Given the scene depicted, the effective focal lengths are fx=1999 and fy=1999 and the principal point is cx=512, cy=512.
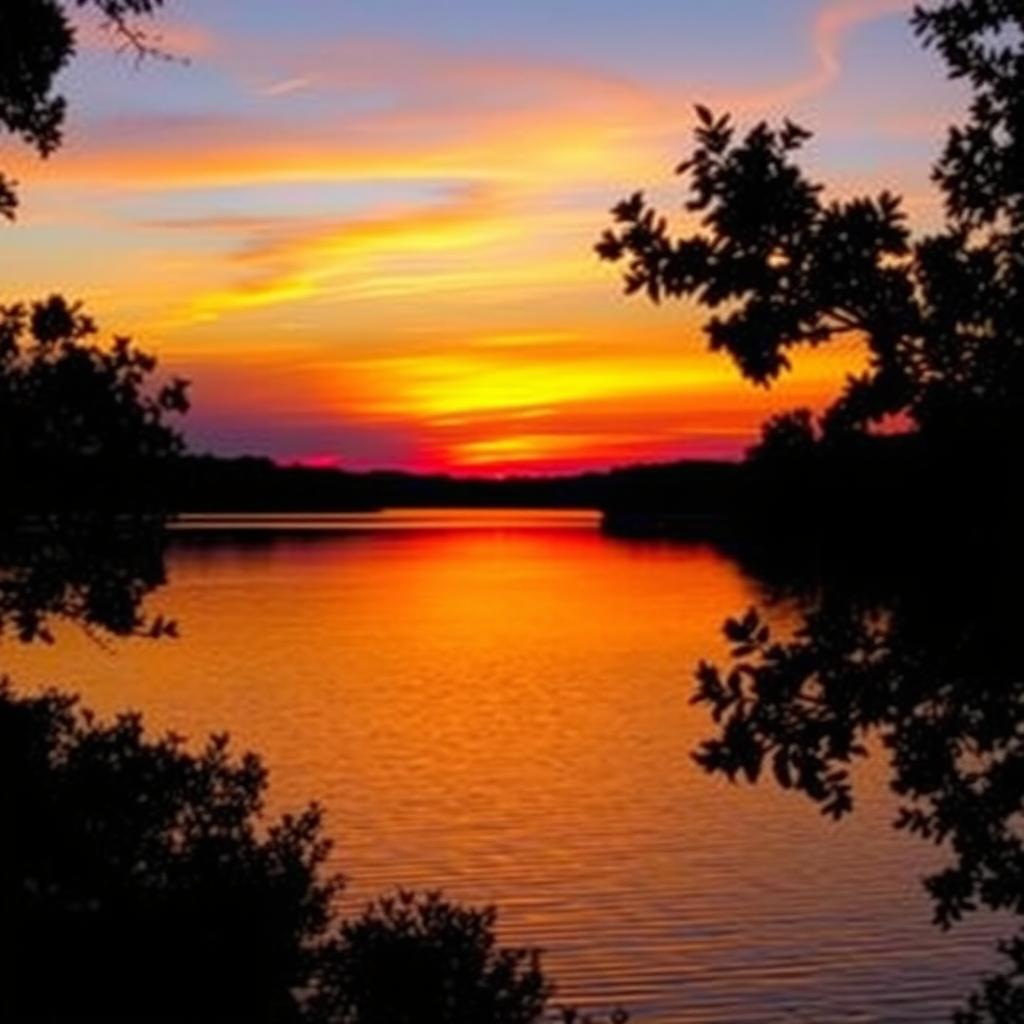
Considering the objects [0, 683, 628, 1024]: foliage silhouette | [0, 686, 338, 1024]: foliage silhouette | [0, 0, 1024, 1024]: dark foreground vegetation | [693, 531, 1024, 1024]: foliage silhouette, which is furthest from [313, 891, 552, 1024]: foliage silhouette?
[693, 531, 1024, 1024]: foliage silhouette

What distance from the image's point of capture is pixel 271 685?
13025 cm

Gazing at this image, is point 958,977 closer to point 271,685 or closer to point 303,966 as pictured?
point 303,966

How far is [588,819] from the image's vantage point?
83.1 metres

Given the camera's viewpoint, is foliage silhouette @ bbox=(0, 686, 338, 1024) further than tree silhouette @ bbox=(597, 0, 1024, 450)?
Yes

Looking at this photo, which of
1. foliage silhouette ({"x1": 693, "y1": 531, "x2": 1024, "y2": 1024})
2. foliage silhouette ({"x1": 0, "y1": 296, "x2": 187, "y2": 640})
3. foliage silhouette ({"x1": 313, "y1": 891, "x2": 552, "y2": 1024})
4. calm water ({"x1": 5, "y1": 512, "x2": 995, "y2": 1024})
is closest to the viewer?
foliage silhouette ({"x1": 693, "y1": 531, "x2": 1024, "y2": 1024})

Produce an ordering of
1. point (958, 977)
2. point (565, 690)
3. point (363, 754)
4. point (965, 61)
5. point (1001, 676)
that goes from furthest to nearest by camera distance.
Answer: point (565, 690) → point (363, 754) → point (958, 977) → point (965, 61) → point (1001, 676)

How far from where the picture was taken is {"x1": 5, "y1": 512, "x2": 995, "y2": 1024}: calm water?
5584 cm

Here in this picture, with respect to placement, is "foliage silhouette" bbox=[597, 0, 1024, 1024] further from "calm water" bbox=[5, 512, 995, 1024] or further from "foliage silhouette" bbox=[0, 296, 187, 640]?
"calm water" bbox=[5, 512, 995, 1024]

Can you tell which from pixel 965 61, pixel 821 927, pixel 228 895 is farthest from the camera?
pixel 821 927

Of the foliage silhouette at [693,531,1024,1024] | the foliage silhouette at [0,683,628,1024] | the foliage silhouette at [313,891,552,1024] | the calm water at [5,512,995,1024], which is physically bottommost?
the calm water at [5,512,995,1024]

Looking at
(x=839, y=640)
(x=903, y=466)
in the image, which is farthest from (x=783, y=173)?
(x=839, y=640)

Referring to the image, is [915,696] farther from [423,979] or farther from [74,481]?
[423,979]

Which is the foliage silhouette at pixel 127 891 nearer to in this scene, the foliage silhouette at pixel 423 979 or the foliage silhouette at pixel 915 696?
the foliage silhouette at pixel 423 979

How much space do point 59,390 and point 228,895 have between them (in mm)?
6619
